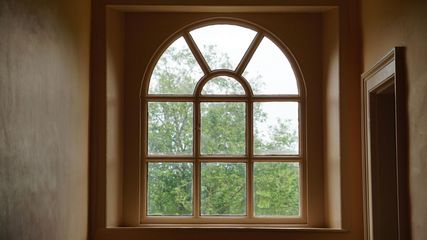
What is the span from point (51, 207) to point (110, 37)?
1.73m

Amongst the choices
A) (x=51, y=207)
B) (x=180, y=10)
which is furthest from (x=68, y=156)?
(x=180, y=10)

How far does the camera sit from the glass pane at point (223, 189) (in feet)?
17.8

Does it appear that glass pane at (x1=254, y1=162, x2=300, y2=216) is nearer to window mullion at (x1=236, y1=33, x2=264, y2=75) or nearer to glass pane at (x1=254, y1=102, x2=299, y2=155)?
glass pane at (x1=254, y1=102, x2=299, y2=155)

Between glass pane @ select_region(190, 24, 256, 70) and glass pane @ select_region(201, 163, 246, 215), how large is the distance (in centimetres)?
81

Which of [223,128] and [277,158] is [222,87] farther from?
[277,158]

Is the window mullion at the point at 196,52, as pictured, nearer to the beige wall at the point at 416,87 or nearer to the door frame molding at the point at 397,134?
the door frame molding at the point at 397,134

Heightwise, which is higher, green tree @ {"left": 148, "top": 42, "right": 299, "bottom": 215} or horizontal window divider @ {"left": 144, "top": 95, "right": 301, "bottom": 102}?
horizontal window divider @ {"left": 144, "top": 95, "right": 301, "bottom": 102}

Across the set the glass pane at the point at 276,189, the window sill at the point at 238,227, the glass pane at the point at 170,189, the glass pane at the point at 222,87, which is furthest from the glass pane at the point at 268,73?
the window sill at the point at 238,227

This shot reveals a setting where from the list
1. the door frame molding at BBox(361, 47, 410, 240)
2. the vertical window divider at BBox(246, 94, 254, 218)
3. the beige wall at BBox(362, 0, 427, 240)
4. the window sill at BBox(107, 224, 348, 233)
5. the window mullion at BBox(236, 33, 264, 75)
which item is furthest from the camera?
the window mullion at BBox(236, 33, 264, 75)

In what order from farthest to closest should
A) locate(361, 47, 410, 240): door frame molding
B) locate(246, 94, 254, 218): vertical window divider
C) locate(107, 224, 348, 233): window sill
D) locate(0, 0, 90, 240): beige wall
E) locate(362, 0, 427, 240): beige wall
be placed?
locate(246, 94, 254, 218): vertical window divider → locate(107, 224, 348, 233): window sill → locate(361, 47, 410, 240): door frame molding → locate(362, 0, 427, 240): beige wall → locate(0, 0, 90, 240): beige wall

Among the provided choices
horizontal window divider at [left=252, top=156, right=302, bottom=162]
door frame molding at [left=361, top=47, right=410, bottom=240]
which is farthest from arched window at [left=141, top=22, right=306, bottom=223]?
door frame molding at [left=361, top=47, right=410, bottom=240]

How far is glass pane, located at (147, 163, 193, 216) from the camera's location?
542 centimetres

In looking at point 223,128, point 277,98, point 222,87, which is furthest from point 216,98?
point 277,98

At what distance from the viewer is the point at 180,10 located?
17.7ft
